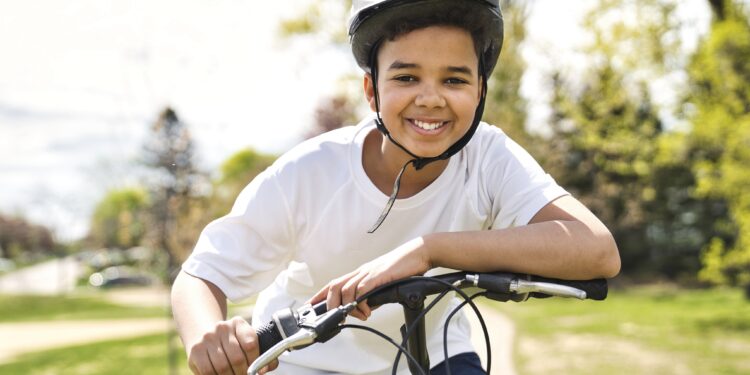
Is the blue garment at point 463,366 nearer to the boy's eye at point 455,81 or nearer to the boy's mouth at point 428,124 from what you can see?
the boy's mouth at point 428,124

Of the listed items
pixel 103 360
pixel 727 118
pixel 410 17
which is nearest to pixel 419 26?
pixel 410 17

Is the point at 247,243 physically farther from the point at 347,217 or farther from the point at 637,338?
the point at 637,338

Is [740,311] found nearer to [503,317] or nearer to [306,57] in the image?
[503,317]

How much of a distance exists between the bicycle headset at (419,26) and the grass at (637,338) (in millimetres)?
7046

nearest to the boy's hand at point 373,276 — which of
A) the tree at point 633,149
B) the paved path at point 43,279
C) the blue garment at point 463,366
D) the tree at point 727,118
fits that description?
the blue garment at point 463,366

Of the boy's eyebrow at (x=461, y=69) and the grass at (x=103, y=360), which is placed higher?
the boy's eyebrow at (x=461, y=69)

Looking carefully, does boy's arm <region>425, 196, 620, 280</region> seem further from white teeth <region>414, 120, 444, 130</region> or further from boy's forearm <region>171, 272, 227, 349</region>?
boy's forearm <region>171, 272, 227, 349</region>

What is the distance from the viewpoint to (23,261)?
7669 cm

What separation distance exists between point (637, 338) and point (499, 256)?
10537mm

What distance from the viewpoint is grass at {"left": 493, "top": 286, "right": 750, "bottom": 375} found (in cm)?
917

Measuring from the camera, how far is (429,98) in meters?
2.11

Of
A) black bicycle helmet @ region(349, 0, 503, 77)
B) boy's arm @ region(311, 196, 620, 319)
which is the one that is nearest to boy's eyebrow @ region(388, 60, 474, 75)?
black bicycle helmet @ region(349, 0, 503, 77)

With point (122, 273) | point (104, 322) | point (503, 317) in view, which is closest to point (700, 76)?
point (503, 317)

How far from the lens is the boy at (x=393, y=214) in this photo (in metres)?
1.88
